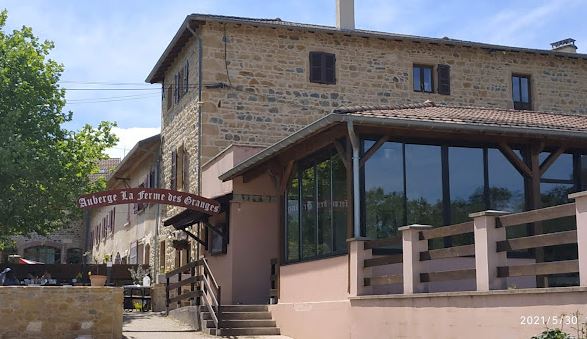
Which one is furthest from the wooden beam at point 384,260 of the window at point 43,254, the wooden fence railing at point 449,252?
the window at point 43,254

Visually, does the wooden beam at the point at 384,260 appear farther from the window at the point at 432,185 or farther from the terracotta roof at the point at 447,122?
the terracotta roof at the point at 447,122

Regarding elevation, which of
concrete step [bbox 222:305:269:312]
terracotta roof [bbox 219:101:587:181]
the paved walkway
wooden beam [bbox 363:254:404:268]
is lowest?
the paved walkway

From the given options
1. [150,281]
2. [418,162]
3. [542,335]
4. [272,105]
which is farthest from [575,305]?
[150,281]

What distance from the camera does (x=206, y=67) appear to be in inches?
814

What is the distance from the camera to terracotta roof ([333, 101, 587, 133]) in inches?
486

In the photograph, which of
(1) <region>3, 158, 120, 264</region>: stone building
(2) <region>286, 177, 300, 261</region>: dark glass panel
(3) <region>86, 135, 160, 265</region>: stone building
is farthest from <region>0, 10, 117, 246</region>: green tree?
(1) <region>3, 158, 120, 264</region>: stone building

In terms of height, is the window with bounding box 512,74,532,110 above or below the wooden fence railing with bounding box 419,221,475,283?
above

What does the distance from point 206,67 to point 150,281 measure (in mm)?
8396

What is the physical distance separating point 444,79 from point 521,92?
8.63ft

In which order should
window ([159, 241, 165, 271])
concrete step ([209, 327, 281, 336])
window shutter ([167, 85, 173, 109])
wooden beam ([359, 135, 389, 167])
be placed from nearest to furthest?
wooden beam ([359, 135, 389, 167])
concrete step ([209, 327, 281, 336])
window shutter ([167, 85, 173, 109])
window ([159, 241, 165, 271])

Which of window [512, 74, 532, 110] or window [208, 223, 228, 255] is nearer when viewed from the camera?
window [208, 223, 228, 255]

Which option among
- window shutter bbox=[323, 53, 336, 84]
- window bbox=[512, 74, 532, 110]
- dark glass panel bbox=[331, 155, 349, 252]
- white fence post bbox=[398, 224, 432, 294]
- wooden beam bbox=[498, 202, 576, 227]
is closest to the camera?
wooden beam bbox=[498, 202, 576, 227]

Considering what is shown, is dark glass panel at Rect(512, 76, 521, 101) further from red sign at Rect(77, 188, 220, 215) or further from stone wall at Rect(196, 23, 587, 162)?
red sign at Rect(77, 188, 220, 215)
